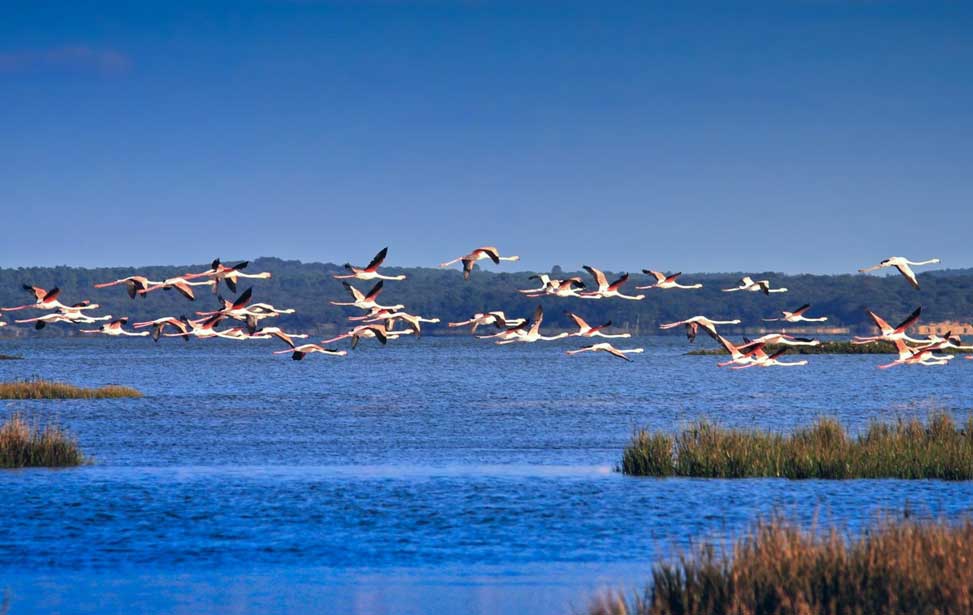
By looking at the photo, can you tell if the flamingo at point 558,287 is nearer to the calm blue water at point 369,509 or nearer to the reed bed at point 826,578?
the calm blue water at point 369,509

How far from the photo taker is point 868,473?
31.7 metres

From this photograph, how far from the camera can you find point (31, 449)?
3516cm

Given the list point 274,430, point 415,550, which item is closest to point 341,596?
point 415,550

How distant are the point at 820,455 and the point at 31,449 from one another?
1795 cm

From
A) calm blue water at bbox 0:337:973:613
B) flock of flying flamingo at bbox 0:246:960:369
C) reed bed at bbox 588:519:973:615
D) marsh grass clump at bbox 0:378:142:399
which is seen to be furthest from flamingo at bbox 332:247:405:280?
marsh grass clump at bbox 0:378:142:399

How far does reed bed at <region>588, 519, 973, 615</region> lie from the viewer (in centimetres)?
1514

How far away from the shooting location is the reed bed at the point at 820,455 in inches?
1242

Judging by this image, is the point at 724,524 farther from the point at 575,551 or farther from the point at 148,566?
the point at 148,566

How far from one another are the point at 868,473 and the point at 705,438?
3.75 m

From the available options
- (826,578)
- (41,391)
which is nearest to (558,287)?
(826,578)

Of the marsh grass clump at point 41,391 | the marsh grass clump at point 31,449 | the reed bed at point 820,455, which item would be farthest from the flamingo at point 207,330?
the marsh grass clump at point 41,391

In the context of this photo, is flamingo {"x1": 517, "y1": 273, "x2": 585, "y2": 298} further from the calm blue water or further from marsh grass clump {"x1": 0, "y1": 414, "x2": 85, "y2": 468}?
marsh grass clump {"x1": 0, "y1": 414, "x2": 85, "y2": 468}

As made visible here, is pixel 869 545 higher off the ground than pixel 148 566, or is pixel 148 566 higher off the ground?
pixel 869 545

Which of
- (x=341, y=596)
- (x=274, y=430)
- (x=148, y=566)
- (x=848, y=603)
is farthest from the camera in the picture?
(x=274, y=430)
